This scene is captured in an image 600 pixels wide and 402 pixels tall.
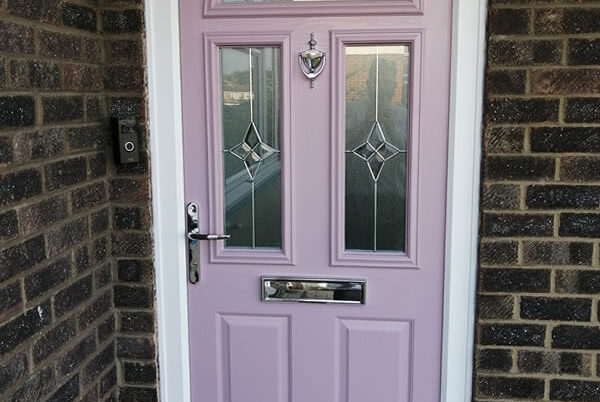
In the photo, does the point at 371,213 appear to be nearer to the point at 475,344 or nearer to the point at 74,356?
the point at 475,344

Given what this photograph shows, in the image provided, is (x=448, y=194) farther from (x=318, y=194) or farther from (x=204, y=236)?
(x=204, y=236)

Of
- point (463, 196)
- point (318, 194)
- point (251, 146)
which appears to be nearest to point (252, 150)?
point (251, 146)

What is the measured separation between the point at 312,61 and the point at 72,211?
100 centimetres

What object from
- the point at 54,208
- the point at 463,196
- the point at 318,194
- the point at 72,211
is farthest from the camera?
the point at 318,194

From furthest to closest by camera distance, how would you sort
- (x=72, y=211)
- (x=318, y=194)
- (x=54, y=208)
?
(x=318, y=194)
(x=72, y=211)
(x=54, y=208)

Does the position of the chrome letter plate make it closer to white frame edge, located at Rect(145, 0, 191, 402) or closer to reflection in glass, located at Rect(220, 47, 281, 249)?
reflection in glass, located at Rect(220, 47, 281, 249)

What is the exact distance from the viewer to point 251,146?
8.04ft

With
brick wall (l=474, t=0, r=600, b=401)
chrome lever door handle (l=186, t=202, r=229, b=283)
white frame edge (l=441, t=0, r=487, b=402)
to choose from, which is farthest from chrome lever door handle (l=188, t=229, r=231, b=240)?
brick wall (l=474, t=0, r=600, b=401)

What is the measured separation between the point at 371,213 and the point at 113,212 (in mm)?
988

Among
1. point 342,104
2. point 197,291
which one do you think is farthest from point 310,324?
Answer: point 342,104

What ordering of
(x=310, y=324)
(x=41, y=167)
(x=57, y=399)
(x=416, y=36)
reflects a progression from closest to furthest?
(x=41, y=167) < (x=57, y=399) < (x=416, y=36) < (x=310, y=324)

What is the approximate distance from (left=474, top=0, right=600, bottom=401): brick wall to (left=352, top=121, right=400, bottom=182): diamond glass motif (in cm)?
36

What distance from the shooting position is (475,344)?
7.75 feet

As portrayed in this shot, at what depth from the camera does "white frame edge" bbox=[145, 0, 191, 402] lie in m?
2.37
